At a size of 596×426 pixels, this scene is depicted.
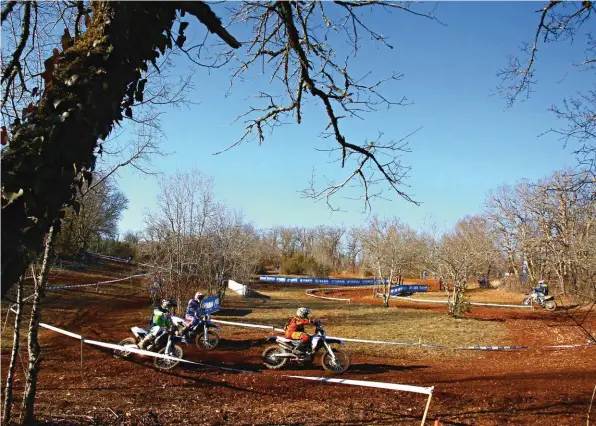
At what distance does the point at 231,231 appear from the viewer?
24734 millimetres

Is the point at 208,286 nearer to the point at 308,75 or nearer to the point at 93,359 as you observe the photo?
the point at 93,359

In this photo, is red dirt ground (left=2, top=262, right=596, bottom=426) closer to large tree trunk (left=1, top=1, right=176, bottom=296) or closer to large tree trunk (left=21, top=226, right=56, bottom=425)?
large tree trunk (left=21, top=226, right=56, bottom=425)

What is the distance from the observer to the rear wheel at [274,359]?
991 cm

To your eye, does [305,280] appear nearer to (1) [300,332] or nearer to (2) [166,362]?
(1) [300,332]

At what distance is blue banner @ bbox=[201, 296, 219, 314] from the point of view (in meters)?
18.2

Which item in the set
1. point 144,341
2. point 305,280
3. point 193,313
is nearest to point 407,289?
point 305,280

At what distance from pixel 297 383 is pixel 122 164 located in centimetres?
529

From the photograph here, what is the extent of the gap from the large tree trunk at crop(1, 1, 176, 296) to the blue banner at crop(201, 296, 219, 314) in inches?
650

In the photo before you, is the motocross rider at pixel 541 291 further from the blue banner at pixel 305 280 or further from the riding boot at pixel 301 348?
the blue banner at pixel 305 280

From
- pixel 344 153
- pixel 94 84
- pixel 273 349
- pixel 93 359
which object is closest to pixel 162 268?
pixel 93 359

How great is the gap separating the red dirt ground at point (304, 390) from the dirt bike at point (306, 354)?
10.8 inches

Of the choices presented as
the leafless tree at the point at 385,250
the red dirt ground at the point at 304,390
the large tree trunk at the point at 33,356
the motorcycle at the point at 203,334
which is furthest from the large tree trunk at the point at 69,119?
the leafless tree at the point at 385,250

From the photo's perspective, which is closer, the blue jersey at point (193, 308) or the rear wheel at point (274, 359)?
the rear wheel at point (274, 359)

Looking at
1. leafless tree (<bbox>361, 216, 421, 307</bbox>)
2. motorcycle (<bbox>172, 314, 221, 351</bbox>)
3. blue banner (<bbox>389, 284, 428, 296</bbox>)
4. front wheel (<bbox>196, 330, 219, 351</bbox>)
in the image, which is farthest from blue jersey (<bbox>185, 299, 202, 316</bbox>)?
blue banner (<bbox>389, 284, 428, 296</bbox>)
